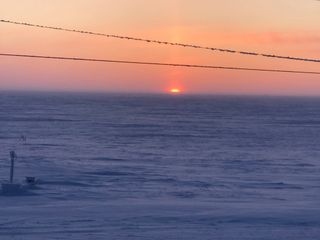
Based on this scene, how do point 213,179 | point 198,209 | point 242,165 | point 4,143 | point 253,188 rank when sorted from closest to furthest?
point 198,209 → point 253,188 → point 213,179 → point 242,165 → point 4,143

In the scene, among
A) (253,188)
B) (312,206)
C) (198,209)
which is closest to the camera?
(198,209)

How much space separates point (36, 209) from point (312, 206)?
7439 millimetres

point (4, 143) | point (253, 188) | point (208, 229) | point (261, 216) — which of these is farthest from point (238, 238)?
point (4, 143)

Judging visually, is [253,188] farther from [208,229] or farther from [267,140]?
[267,140]

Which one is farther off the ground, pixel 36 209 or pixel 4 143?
pixel 4 143

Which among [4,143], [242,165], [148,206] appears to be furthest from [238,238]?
[4,143]

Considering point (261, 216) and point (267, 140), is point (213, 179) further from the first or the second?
point (267, 140)

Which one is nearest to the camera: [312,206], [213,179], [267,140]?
[312,206]

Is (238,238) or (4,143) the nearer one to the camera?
(238,238)

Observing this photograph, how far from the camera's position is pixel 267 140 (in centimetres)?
5941

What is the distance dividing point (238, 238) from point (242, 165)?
21.7 meters

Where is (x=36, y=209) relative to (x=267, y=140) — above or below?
below

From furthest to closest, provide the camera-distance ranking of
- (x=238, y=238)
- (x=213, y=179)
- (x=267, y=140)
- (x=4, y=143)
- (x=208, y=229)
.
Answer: (x=267, y=140), (x=4, y=143), (x=213, y=179), (x=208, y=229), (x=238, y=238)

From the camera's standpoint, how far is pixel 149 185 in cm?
2734
